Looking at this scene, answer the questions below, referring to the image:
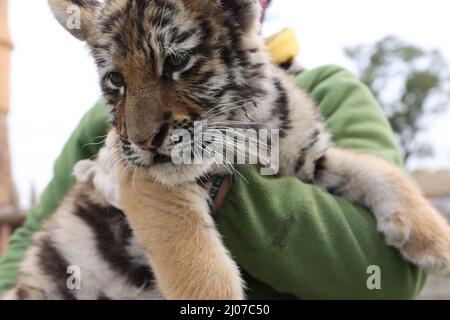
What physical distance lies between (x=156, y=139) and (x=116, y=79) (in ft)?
0.67

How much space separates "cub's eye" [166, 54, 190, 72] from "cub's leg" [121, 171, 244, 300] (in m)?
0.26

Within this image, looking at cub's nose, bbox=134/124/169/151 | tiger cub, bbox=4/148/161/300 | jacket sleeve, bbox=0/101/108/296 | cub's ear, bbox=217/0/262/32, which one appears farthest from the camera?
jacket sleeve, bbox=0/101/108/296

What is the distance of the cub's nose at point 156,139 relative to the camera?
3.84ft

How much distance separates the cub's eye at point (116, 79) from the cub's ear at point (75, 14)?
21 cm

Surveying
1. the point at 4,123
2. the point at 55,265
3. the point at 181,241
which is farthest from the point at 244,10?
the point at 4,123

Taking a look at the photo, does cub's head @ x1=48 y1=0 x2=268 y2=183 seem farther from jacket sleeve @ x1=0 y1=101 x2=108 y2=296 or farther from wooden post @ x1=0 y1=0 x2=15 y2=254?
wooden post @ x1=0 y1=0 x2=15 y2=254

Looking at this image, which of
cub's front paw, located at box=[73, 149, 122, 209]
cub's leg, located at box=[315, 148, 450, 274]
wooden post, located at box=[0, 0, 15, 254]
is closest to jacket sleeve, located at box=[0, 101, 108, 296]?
cub's front paw, located at box=[73, 149, 122, 209]

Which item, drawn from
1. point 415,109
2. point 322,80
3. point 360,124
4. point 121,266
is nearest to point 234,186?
point 121,266

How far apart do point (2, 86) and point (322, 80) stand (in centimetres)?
334

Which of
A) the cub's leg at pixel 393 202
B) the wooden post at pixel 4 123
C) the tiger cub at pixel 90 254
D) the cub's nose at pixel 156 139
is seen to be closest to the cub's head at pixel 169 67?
the cub's nose at pixel 156 139

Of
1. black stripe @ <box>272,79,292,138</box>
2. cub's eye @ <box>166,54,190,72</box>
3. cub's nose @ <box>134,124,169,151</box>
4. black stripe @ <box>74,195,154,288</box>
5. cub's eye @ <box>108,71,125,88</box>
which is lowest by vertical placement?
black stripe @ <box>74,195,154,288</box>

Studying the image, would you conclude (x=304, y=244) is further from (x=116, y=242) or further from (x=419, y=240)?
(x=116, y=242)

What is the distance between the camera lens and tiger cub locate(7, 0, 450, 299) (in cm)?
121

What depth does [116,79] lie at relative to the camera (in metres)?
1.28
